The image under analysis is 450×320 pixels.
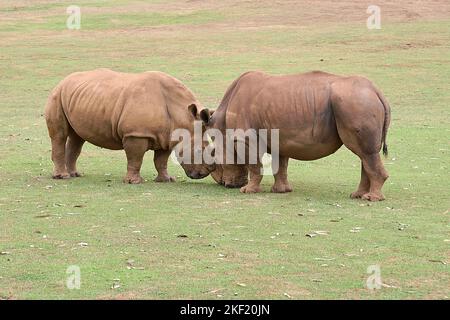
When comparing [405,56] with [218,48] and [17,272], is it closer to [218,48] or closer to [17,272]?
[218,48]

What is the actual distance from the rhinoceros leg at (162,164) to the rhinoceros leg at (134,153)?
327mm

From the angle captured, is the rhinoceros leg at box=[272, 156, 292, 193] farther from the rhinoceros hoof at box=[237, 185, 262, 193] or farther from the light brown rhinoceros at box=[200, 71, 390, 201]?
the rhinoceros hoof at box=[237, 185, 262, 193]

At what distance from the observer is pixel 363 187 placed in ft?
41.8

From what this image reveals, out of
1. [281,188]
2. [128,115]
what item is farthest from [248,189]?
[128,115]

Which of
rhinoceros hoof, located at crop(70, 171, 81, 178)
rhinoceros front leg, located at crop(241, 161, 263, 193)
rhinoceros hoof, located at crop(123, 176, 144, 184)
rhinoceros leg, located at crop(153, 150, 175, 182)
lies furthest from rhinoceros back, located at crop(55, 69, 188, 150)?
rhinoceros front leg, located at crop(241, 161, 263, 193)

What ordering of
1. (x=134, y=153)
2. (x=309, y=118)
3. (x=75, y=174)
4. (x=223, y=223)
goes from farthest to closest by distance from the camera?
(x=75, y=174), (x=134, y=153), (x=309, y=118), (x=223, y=223)

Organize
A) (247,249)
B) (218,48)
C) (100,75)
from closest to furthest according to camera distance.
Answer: (247,249) < (100,75) < (218,48)

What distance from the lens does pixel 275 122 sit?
42.5 feet

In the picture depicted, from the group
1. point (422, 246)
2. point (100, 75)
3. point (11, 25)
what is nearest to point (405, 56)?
point (11, 25)

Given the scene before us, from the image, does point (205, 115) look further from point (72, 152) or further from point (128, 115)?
point (72, 152)

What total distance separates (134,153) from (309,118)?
2608 millimetres

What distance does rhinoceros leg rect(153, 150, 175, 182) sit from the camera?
14.2m

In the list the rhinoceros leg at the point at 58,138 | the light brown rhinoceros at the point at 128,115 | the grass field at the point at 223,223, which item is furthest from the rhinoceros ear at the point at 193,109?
the rhinoceros leg at the point at 58,138

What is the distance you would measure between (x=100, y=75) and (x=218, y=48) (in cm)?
1961
